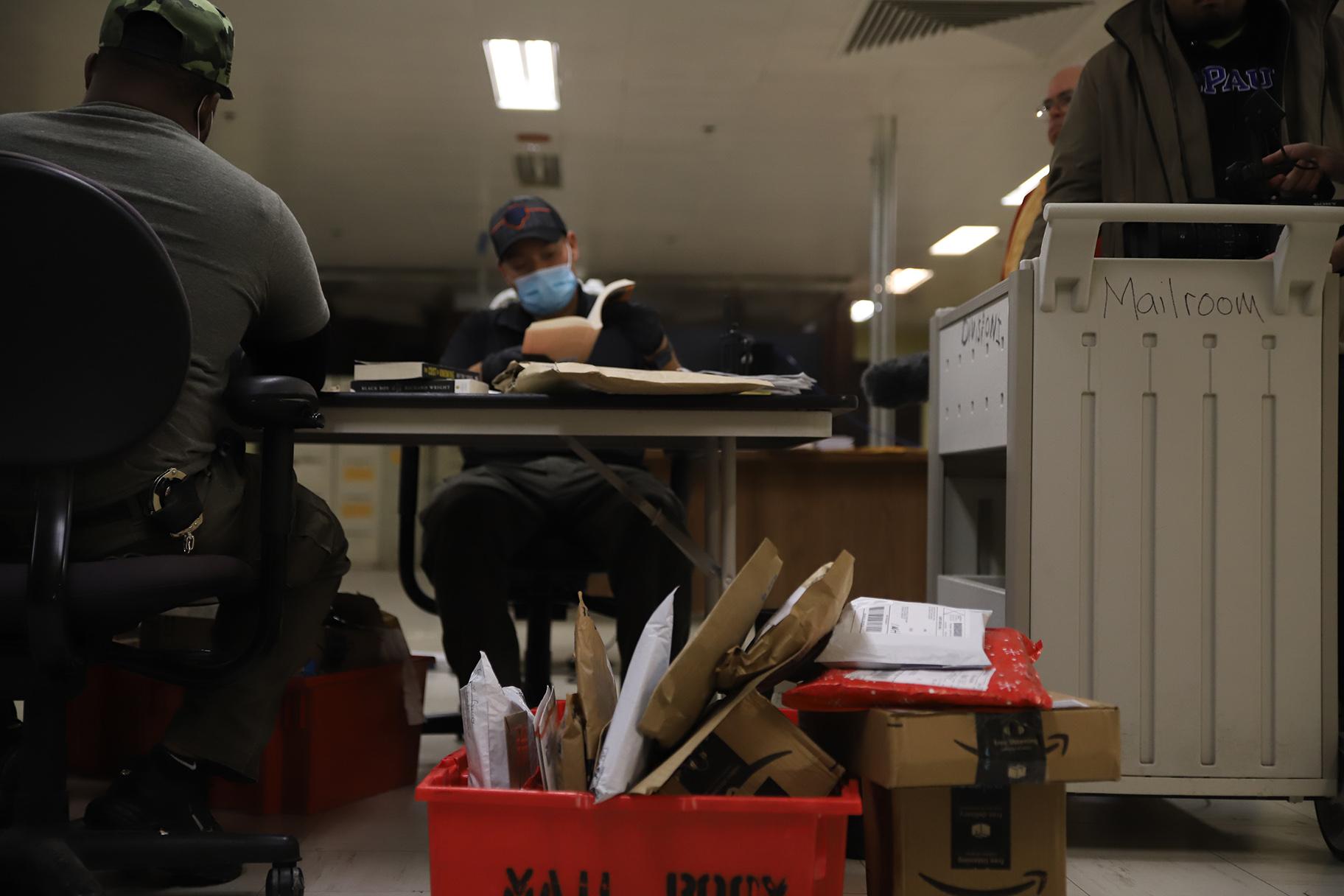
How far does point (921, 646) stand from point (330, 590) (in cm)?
82

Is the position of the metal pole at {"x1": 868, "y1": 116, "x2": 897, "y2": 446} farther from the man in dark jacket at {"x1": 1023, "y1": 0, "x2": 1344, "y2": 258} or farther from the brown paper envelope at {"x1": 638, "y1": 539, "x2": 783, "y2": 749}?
→ the brown paper envelope at {"x1": 638, "y1": 539, "x2": 783, "y2": 749}

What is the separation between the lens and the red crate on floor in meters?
1.58

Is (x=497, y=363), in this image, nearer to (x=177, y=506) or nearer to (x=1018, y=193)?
(x=177, y=506)

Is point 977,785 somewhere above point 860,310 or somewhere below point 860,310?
below

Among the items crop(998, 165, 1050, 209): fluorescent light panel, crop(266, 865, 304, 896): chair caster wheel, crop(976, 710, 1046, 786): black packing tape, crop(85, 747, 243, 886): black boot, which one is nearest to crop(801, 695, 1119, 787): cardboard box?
crop(976, 710, 1046, 786): black packing tape

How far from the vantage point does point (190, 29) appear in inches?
46.6

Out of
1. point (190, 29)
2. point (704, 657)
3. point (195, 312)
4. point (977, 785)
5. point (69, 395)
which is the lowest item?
point (977, 785)

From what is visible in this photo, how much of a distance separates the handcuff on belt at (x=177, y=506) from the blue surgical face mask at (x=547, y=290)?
3.91ft

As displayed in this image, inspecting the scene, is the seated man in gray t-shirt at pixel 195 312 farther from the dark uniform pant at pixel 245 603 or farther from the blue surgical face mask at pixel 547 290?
the blue surgical face mask at pixel 547 290

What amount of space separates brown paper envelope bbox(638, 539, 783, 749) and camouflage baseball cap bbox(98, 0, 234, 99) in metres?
0.83

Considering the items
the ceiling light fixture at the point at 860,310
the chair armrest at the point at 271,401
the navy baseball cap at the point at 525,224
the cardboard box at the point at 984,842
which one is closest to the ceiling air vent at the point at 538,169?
the ceiling light fixture at the point at 860,310

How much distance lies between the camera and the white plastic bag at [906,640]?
1.03 m

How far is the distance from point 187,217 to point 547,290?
3.73 ft

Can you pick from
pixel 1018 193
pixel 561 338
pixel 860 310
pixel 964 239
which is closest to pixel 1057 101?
pixel 561 338
